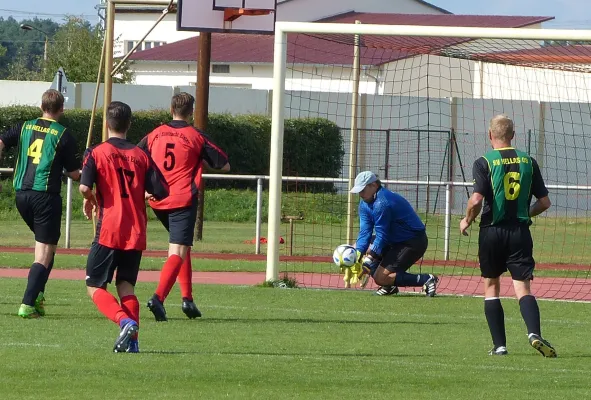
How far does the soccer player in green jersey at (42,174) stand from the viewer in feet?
34.9

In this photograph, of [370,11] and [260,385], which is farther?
[370,11]

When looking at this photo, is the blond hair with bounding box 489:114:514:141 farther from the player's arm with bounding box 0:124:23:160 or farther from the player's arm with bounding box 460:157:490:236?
the player's arm with bounding box 0:124:23:160

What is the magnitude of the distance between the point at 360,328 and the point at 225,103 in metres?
32.6

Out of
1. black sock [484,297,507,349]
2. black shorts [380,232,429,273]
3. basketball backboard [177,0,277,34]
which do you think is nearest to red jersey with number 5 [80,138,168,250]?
black sock [484,297,507,349]

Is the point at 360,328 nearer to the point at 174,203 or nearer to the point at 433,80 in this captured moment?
the point at 174,203

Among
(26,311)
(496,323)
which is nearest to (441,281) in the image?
(26,311)

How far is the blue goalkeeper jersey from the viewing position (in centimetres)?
1364

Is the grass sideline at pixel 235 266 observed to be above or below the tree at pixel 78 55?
below

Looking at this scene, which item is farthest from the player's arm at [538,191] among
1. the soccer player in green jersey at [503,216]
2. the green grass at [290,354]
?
the green grass at [290,354]

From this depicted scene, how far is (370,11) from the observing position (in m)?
69.4

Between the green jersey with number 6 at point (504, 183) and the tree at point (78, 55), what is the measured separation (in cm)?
4353

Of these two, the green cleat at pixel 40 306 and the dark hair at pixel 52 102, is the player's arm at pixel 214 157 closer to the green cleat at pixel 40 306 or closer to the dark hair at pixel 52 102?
the dark hair at pixel 52 102

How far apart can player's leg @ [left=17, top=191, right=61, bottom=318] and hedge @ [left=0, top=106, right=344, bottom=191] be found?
69.6 feet

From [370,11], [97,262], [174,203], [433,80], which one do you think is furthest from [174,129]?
[370,11]
